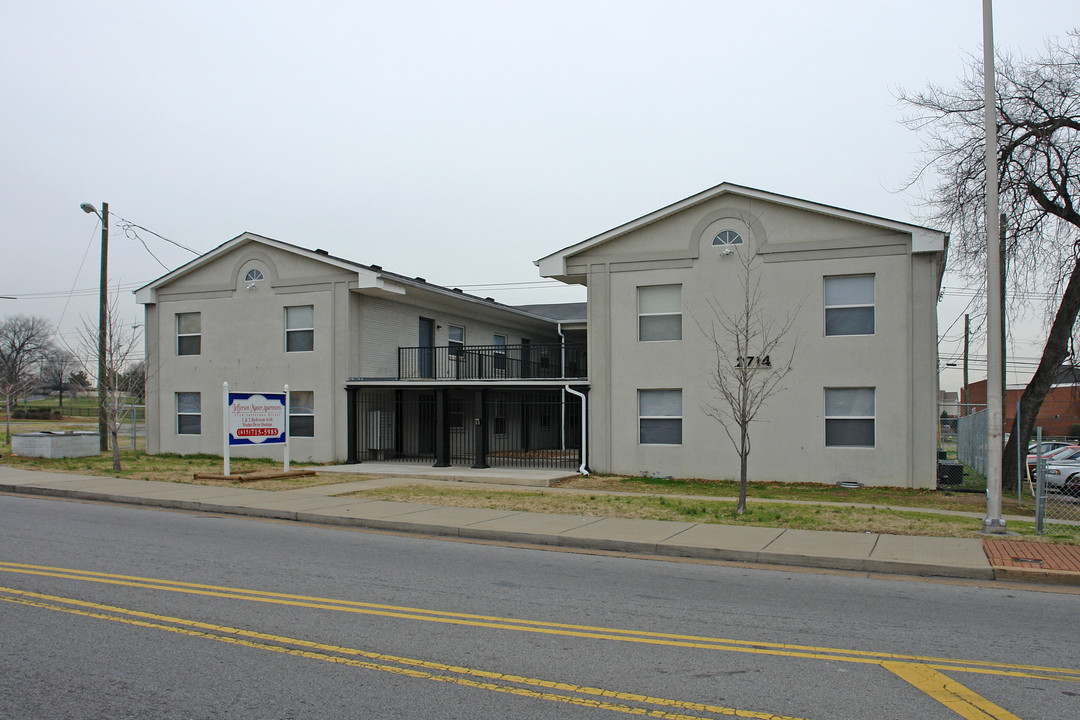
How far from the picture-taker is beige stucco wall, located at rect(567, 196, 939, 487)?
719 inches

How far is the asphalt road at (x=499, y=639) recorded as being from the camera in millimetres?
4969

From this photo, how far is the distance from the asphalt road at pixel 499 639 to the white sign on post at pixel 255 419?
841 cm

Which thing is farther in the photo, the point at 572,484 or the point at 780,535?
the point at 572,484

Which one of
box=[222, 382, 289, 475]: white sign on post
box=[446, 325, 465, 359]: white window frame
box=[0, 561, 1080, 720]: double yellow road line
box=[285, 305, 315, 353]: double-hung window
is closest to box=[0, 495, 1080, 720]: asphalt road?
box=[0, 561, 1080, 720]: double yellow road line

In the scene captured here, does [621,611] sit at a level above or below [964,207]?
below

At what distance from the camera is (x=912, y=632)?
6.77m

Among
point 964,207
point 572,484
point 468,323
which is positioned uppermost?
point 964,207

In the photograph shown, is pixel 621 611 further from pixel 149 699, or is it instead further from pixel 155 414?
pixel 155 414

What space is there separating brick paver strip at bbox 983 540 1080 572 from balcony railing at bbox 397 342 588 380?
13967 millimetres

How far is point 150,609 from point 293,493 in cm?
911

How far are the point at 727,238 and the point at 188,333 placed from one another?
16556 mm

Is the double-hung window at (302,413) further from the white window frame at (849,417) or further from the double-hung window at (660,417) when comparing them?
the white window frame at (849,417)

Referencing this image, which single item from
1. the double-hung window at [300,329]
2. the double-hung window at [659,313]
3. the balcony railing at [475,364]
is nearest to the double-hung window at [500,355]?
the balcony railing at [475,364]

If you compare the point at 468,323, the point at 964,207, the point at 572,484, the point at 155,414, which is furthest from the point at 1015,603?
the point at 155,414
